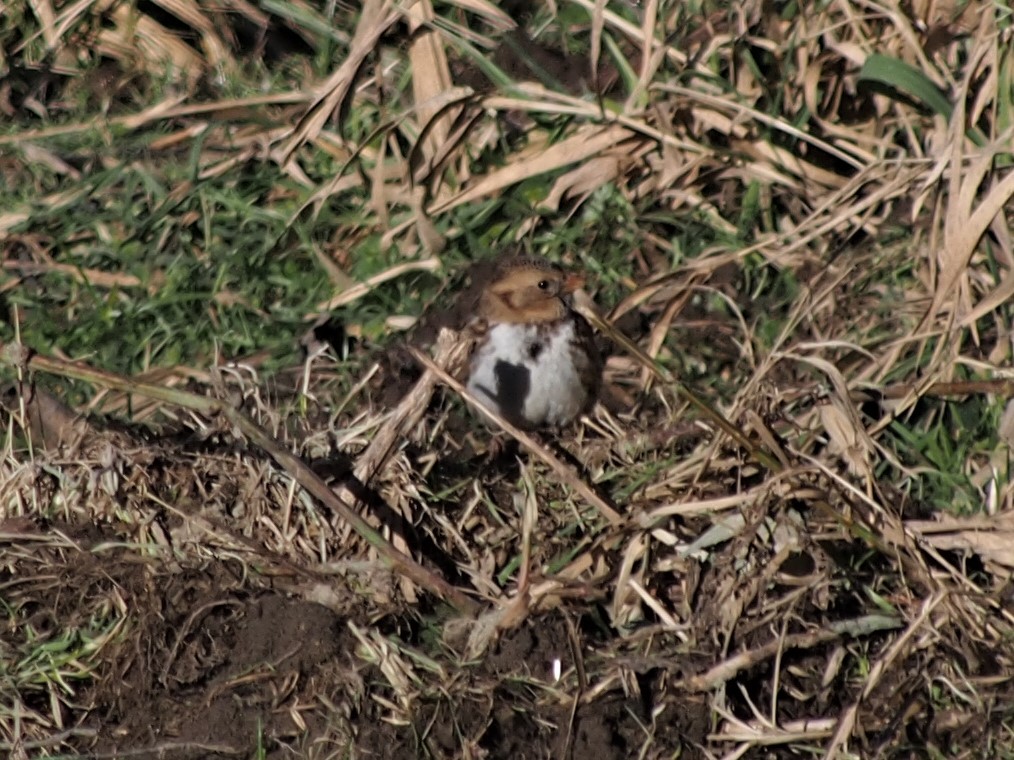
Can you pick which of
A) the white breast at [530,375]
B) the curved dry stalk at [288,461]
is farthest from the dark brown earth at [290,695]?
the white breast at [530,375]

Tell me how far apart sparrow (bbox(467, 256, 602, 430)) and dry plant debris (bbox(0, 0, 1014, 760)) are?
14 cm

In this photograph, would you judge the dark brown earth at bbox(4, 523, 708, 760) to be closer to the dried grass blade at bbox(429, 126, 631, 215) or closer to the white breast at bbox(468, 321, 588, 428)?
the white breast at bbox(468, 321, 588, 428)

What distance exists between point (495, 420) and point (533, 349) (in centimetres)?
119

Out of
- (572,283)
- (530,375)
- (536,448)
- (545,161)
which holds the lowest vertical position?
(530,375)

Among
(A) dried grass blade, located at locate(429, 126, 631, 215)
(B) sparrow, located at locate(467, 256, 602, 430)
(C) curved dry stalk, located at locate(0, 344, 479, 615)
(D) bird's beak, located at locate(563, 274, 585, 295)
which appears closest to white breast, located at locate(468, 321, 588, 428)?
(B) sparrow, located at locate(467, 256, 602, 430)

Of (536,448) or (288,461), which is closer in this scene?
(288,461)

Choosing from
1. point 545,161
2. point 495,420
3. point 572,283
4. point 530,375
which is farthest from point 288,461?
point 545,161

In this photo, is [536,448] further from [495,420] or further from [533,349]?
[533,349]

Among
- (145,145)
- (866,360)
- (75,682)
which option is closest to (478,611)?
(75,682)

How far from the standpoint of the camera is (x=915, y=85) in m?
4.71

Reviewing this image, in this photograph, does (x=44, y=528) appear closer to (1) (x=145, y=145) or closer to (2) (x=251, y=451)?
(2) (x=251, y=451)

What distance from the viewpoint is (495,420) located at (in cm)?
380

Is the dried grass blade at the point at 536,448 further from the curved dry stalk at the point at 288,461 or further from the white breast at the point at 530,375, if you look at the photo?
the white breast at the point at 530,375

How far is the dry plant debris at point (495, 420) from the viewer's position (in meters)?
3.69
